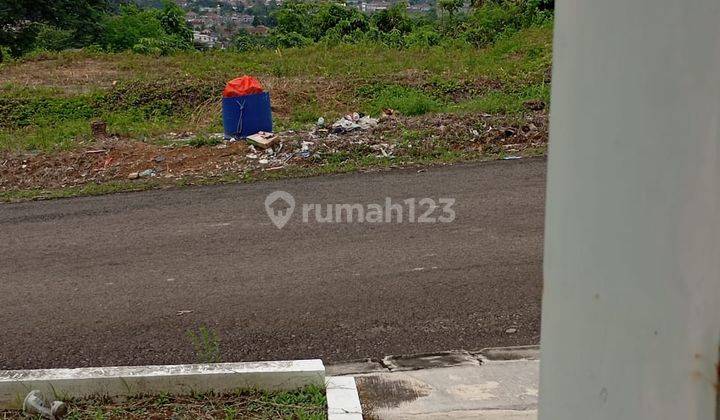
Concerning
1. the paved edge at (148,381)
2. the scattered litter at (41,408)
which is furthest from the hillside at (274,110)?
the scattered litter at (41,408)

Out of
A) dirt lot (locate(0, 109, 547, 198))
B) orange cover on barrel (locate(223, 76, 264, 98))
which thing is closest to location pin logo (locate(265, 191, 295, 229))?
dirt lot (locate(0, 109, 547, 198))

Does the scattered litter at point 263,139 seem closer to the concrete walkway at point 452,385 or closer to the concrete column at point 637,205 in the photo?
the concrete walkway at point 452,385

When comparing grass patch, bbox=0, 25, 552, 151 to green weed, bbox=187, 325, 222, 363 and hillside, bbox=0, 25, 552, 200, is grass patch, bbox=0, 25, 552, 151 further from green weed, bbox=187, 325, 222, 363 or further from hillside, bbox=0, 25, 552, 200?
green weed, bbox=187, 325, 222, 363

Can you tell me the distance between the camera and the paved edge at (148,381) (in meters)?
3.39

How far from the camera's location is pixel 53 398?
339 cm

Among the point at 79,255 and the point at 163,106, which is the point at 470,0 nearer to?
the point at 163,106

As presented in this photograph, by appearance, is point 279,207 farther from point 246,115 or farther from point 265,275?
point 246,115

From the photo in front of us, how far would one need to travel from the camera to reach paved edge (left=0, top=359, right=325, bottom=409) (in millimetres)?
3387

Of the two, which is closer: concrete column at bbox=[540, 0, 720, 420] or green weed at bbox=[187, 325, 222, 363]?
concrete column at bbox=[540, 0, 720, 420]

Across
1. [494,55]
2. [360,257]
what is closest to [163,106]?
[494,55]

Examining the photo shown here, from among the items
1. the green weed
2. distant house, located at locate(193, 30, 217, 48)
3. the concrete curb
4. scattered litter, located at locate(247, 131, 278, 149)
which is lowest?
the green weed

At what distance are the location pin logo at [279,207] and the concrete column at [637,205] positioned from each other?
18.7 ft

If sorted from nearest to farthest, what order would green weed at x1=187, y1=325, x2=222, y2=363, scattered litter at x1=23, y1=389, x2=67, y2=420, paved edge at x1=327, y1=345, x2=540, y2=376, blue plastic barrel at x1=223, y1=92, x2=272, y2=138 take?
1. scattered litter at x1=23, y1=389, x2=67, y2=420
2. paved edge at x1=327, y1=345, x2=540, y2=376
3. green weed at x1=187, y1=325, x2=222, y2=363
4. blue plastic barrel at x1=223, y1=92, x2=272, y2=138

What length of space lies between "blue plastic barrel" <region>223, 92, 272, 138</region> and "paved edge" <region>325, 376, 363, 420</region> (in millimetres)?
7008
